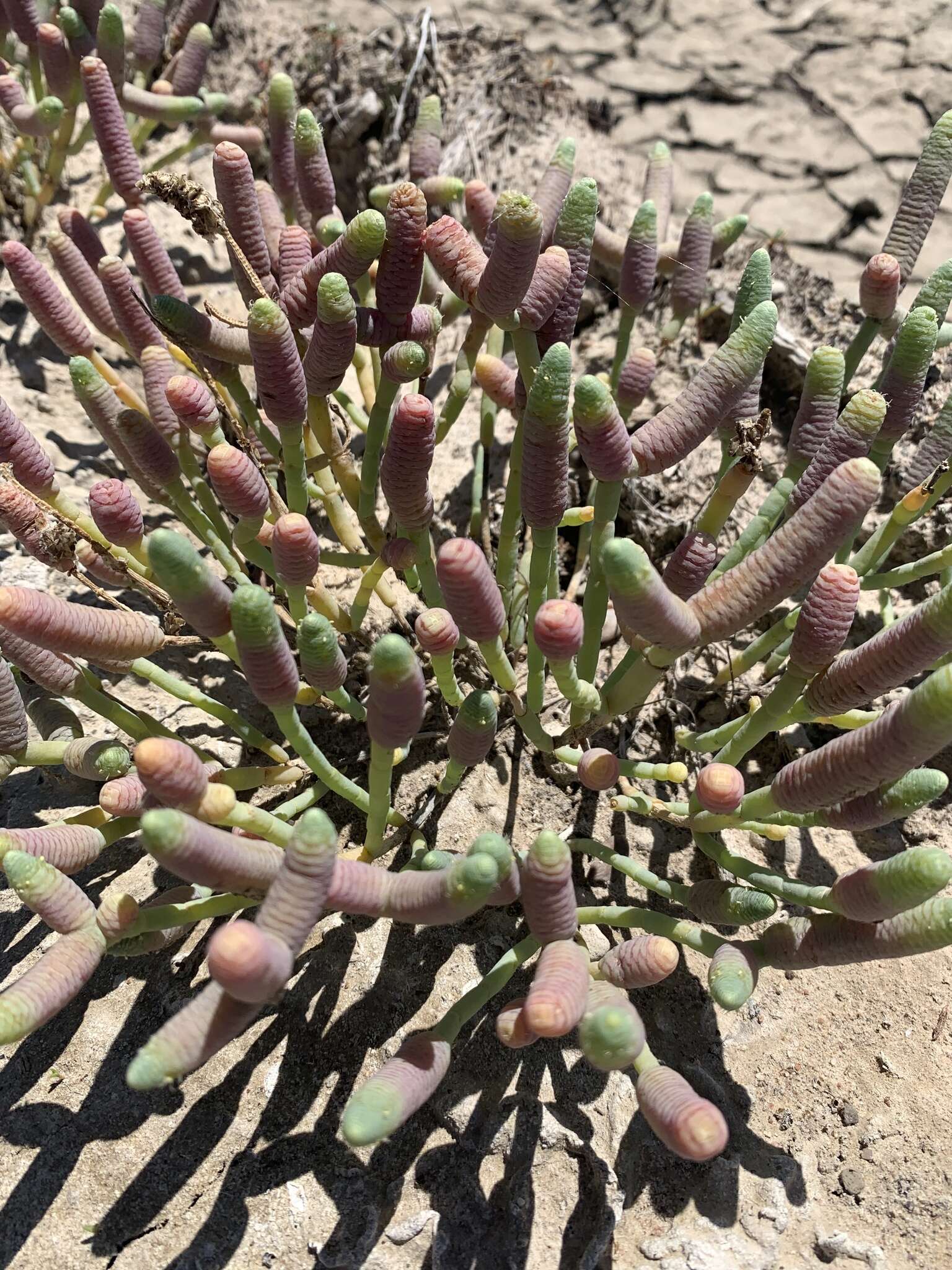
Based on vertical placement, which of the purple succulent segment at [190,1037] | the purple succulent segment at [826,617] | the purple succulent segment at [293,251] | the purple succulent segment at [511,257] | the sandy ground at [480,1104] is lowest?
the sandy ground at [480,1104]

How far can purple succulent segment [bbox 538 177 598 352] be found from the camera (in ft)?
4.38

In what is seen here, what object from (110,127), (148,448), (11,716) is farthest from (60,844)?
(110,127)

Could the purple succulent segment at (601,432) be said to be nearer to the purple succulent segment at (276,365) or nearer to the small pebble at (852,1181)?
the purple succulent segment at (276,365)

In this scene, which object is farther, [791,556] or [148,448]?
[148,448]

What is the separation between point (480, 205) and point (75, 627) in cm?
110

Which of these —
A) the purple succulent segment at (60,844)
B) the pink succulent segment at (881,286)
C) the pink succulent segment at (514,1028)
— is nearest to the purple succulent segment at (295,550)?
the purple succulent segment at (60,844)

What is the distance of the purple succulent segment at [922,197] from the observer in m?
1.57

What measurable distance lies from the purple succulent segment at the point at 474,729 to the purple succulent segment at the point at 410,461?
313 mm

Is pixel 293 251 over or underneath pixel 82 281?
over

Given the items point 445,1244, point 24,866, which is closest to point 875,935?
point 445,1244

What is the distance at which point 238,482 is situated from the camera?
1318 millimetres

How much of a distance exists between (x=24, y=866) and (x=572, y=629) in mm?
738

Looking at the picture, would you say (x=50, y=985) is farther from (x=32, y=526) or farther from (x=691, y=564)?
(x=691, y=564)

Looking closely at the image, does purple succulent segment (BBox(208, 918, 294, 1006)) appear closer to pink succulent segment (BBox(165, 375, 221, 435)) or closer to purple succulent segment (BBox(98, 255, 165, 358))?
pink succulent segment (BBox(165, 375, 221, 435))
